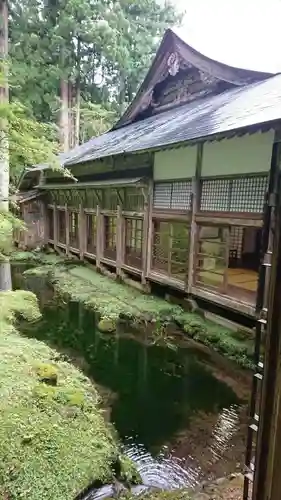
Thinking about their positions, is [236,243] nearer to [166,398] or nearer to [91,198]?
[91,198]

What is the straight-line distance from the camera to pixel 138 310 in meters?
9.73

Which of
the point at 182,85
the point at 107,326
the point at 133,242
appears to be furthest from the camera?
the point at 133,242

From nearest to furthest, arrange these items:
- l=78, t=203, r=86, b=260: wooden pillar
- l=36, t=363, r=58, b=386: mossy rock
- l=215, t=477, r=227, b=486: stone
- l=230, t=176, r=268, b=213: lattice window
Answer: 1. l=215, t=477, r=227, b=486: stone
2. l=36, t=363, r=58, b=386: mossy rock
3. l=230, t=176, r=268, b=213: lattice window
4. l=78, t=203, r=86, b=260: wooden pillar

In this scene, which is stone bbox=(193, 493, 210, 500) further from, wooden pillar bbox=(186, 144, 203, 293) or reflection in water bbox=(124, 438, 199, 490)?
wooden pillar bbox=(186, 144, 203, 293)

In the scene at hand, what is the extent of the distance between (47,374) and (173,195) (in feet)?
19.2

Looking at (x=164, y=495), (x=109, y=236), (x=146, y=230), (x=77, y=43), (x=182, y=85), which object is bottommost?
(x=164, y=495)

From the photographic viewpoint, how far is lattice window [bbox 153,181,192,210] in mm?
9308

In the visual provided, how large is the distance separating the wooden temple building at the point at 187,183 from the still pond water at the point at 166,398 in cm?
163

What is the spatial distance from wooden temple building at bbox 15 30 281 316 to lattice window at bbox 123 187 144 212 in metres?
0.03

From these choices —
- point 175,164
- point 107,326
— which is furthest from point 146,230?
point 107,326

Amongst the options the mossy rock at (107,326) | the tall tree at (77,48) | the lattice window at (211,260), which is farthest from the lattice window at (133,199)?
the tall tree at (77,48)

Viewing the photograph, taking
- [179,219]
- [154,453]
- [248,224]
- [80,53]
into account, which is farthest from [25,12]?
[154,453]

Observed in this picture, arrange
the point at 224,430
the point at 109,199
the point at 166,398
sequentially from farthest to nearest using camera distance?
1. the point at 109,199
2. the point at 166,398
3. the point at 224,430

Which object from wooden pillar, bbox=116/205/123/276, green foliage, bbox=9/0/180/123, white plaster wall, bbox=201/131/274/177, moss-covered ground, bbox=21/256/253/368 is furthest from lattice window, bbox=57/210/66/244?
A: white plaster wall, bbox=201/131/274/177
